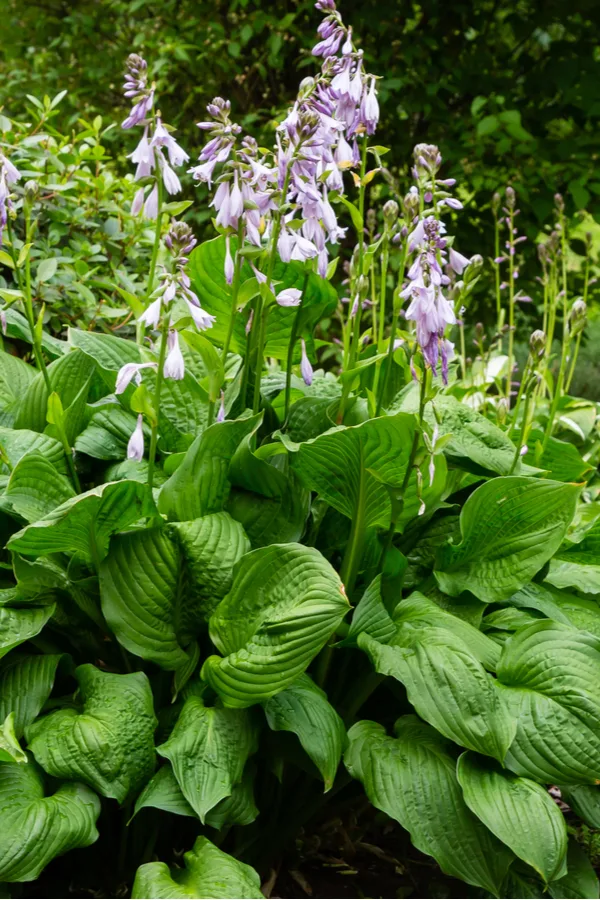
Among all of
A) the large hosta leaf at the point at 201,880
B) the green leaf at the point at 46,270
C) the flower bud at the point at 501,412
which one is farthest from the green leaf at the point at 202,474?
the flower bud at the point at 501,412

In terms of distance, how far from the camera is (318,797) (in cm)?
221

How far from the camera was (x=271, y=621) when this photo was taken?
182cm

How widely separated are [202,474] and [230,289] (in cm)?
57

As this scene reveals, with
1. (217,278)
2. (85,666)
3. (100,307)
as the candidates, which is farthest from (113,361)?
(85,666)

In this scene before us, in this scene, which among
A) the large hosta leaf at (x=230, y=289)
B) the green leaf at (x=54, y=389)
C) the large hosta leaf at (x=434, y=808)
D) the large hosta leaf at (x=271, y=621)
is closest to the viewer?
the large hosta leaf at (x=271, y=621)

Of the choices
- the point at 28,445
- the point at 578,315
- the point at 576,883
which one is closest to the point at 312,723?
the point at 576,883

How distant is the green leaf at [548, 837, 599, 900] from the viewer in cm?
208

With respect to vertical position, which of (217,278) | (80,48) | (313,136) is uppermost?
(80,48)

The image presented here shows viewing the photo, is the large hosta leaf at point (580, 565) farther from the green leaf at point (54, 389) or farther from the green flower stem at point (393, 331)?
the green leaf at point (54, 389)

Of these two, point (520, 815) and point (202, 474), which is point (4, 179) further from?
point (520, 815)

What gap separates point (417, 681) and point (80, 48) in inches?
267

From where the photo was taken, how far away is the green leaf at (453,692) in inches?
→ 74.7

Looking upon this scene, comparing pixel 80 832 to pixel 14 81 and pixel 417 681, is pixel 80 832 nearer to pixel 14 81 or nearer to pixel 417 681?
pixel 417 681

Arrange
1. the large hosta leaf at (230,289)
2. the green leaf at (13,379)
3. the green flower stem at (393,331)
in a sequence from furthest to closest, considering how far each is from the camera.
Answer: the green leaf at (13,379), the large hosta leaf at (230,289), the green flower stem at (393,331)
